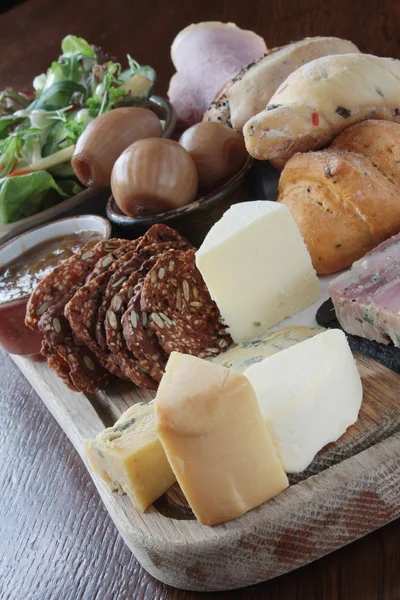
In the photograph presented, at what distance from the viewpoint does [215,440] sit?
1.02 metres

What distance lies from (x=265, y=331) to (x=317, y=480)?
1.52ft

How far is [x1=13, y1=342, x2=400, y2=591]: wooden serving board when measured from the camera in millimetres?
1051

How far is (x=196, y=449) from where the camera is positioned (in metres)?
1.02

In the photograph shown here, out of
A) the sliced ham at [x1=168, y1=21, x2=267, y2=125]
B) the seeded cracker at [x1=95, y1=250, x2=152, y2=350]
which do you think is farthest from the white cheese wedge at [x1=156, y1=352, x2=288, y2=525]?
the sliced ham at [x1=168, y1=21, x2=267, y2=125]

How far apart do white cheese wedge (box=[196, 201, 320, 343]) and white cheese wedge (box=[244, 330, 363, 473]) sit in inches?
10.7

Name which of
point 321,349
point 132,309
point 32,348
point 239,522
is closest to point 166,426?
point 239,522

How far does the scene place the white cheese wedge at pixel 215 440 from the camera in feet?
3.31

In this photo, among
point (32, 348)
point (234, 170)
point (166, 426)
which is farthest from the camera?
point (234, 170)

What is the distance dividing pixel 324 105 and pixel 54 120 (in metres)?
1.24

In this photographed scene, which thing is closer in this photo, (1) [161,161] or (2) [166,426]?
(2) [166,426]

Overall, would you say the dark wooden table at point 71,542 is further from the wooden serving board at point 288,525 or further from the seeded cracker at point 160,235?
the seeded cracker at point 160,235

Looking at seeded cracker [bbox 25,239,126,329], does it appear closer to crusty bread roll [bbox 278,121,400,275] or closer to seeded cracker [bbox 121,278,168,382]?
seeded cracker [bbox 121,278,168,382]

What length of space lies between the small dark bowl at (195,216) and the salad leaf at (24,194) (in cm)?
39

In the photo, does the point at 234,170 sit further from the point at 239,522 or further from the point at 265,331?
the point at 239,522
